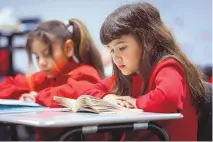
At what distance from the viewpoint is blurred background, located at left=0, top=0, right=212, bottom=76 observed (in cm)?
185

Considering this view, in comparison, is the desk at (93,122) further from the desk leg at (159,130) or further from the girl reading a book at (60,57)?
the girl reading a book at (60,57)

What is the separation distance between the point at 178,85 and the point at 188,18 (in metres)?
0.78

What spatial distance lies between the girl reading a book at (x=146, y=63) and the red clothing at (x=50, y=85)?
0.22 metres

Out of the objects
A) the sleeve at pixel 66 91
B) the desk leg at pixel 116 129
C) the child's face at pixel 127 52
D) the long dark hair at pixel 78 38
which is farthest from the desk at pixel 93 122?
the long dark hair at pixel 78 38

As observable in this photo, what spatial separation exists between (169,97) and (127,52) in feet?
0.86

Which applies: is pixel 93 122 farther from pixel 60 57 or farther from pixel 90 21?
pixel 90 21

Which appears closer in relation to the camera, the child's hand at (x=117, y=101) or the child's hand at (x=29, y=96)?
the child's hand at (x=117, y=101)

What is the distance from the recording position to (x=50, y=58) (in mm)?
1788

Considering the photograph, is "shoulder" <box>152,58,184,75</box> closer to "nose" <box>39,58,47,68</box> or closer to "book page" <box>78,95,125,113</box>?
"book page" <box>78,95,125,113</box>

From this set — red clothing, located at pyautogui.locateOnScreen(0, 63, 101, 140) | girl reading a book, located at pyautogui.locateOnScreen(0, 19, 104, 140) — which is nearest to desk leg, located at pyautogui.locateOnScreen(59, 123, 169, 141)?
red clothing, located at pyautogui.locateOnScreen(0, 63, 101, 140)

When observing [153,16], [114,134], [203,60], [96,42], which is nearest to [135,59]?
[153,16]

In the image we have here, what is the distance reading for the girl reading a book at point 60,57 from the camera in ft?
5.86

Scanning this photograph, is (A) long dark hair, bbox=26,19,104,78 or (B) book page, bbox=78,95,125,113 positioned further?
(A) long dark hair, bbox=26,19,104,78

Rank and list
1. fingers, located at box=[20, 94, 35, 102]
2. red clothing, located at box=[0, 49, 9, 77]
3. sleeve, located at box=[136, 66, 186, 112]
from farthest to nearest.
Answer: red clothing, located at box=[0, 49, 9, 77] → fingers, located at box=[20, 94, 35, 102] → sleeve, located at box=[136, 66, 186, 112]
